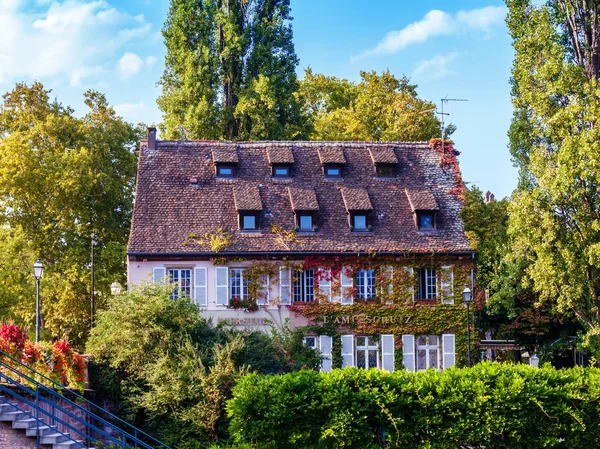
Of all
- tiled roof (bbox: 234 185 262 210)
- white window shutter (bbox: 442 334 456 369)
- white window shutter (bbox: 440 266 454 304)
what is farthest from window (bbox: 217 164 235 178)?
white window shutter (bbox: 442 334 456 369)

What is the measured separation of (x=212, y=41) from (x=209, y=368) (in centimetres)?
2433

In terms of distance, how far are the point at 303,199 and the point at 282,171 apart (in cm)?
220

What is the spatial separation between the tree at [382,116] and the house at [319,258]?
32.7 ft

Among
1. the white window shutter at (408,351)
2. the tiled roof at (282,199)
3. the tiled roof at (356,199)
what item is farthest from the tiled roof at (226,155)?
the white window shutter at (408,351)

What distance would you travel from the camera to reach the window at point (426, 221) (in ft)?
→ 129

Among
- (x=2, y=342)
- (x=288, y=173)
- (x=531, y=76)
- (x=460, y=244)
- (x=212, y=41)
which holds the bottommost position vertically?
(x=2, y=342)

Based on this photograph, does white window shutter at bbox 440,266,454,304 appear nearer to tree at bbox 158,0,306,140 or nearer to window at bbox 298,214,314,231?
window at bbox 298,214,314,231

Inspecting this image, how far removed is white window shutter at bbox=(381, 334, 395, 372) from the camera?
123ft

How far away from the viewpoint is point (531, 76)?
3688 cm

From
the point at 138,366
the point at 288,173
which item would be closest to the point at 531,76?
the point at 288,173

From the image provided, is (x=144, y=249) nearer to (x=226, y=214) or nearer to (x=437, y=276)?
(x=226, y=214)

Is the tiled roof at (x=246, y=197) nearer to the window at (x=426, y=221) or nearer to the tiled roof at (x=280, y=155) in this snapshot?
the tiled roof at (x=280, y=155)

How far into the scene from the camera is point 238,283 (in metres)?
37.6

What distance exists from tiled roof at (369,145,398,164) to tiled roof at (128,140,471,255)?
12.9 inches
